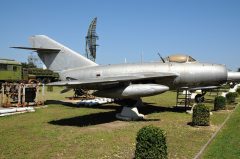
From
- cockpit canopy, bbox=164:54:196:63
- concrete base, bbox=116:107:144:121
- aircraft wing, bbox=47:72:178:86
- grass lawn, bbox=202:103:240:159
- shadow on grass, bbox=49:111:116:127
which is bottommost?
grass lawn, bbox=202:103:240:159

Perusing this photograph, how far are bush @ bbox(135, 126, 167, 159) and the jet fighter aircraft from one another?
6.47 meters

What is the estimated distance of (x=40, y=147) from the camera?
946 cm

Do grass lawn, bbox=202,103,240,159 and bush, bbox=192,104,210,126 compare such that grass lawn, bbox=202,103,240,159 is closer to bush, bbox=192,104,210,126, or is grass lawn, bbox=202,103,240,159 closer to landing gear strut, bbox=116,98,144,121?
bush, bbox=192,104,210,126

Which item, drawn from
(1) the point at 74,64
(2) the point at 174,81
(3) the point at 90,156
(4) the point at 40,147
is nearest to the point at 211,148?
(3) the point at 90,156

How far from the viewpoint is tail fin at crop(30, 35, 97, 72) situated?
18.9 m

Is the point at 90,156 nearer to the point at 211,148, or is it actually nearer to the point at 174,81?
the point at 211,148

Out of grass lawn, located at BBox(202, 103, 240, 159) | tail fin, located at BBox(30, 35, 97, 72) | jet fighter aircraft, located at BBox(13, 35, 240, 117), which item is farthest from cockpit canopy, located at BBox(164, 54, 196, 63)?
grass lawn, located at BBox(202, 103, 240, 159)

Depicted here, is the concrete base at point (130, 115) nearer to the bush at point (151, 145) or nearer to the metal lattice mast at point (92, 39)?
the bush at point (151, 145)

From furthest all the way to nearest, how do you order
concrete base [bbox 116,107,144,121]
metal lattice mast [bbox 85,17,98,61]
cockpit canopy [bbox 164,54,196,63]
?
metal lattice mast [bbox 85,17,98,61], cockpit canopy [bbox 164,54,196,63], concrete base [bbox 116,107,144,121]

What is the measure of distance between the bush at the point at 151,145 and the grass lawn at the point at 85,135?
135 cm

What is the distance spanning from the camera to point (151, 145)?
7168mm

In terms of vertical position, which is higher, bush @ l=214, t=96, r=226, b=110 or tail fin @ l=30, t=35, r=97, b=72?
tail fin @ l=30, t=35, r=97, b=72

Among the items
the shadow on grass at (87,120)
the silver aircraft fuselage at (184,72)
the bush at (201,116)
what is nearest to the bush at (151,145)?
the bush at (201,116)

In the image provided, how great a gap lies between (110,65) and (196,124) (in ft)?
22.7
